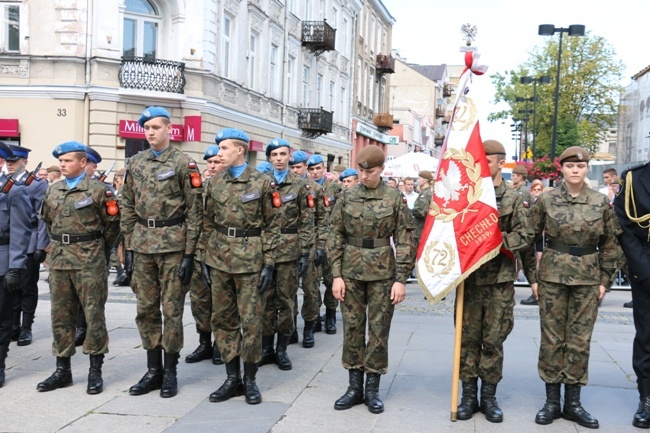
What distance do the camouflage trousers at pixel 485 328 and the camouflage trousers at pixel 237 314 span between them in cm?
163

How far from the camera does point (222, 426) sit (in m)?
5.31

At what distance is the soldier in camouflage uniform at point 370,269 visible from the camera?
5.80 m

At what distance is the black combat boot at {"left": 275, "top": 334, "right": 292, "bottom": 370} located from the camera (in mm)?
7156

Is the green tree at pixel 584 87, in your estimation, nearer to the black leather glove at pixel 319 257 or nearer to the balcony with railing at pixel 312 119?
the balcony with railing at pixel 312 119

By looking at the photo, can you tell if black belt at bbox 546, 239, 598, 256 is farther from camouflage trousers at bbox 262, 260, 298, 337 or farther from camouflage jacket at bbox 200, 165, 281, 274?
camouflage trousers at bbox 262, 260, 298, 337

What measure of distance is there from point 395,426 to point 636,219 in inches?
92.1

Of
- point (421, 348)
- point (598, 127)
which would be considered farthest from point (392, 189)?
point (598, 127)

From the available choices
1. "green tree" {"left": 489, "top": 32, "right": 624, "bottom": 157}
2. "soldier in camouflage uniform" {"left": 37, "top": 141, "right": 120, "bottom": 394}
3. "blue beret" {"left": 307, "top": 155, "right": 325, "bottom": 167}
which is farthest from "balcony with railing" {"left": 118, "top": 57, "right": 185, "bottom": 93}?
"green tree" {"left": 489, "top": 32, "right": 624, "bottom": 157}

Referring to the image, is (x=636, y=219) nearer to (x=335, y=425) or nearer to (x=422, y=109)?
(x=335, y=425)

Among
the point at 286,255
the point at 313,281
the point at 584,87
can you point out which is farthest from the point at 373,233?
the point at 584,87

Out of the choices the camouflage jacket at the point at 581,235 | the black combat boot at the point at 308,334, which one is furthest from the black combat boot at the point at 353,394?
the black combat boot at the point at 308,334

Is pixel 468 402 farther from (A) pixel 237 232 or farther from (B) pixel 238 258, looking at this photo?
(A) pixel 237 232

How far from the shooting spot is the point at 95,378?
20.2ft

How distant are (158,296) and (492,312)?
8.81 ft
